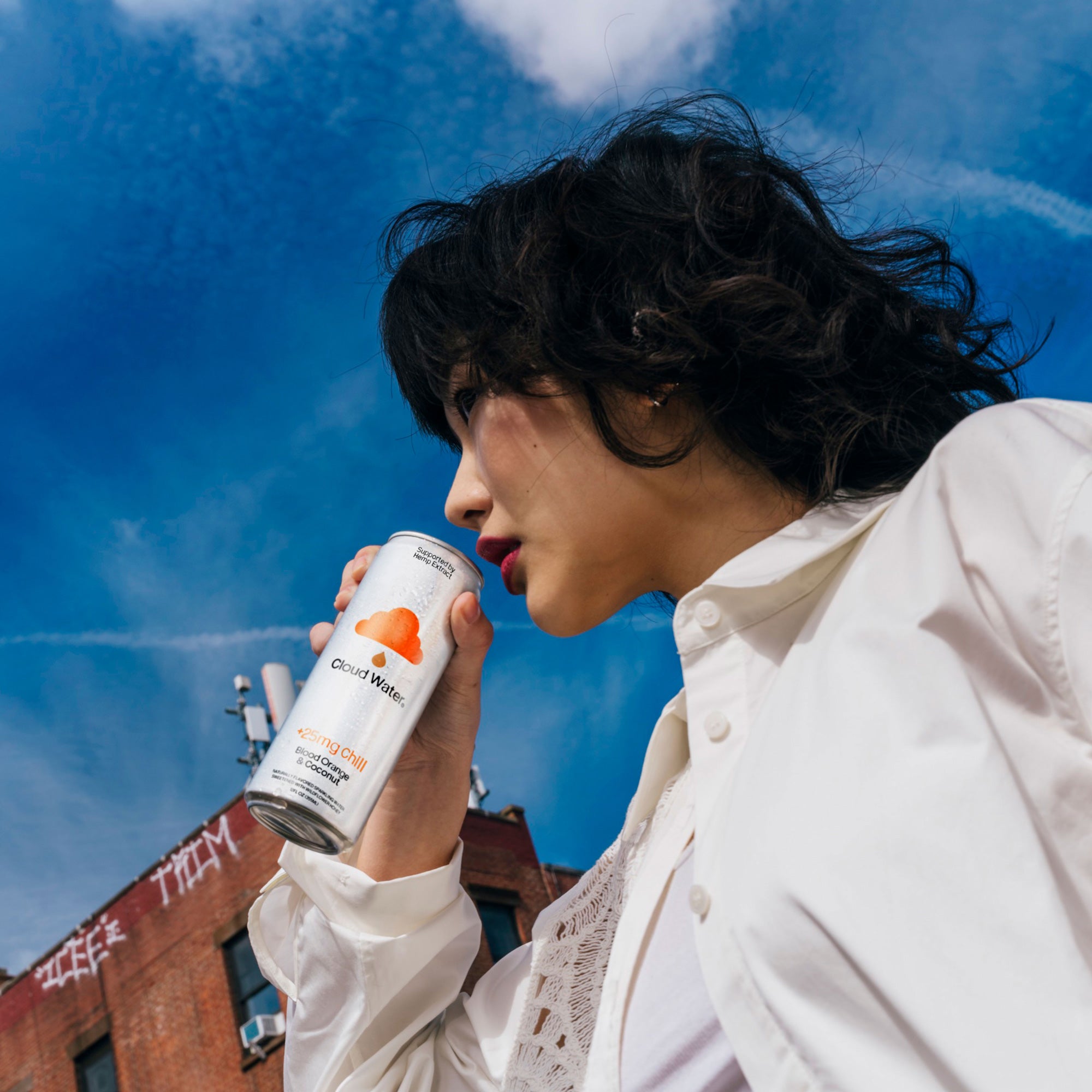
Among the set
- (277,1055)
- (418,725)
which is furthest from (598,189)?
(277,1055)

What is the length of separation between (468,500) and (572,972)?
0.79m

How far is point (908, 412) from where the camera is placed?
156 cm

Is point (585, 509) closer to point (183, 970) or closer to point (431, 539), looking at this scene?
point (431, 539)

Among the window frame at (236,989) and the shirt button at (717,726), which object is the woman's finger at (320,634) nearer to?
the shirt button at (717,726)

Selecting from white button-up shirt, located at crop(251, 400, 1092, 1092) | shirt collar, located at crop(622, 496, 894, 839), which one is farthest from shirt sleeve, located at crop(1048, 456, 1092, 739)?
shirt collar, located at crop(622, 496, 894, 839)

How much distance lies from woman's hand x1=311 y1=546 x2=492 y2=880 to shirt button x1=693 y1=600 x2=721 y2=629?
461mm

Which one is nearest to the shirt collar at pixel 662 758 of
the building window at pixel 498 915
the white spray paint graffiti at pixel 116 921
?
the building window at pixel 498 915

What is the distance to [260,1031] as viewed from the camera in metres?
11.0

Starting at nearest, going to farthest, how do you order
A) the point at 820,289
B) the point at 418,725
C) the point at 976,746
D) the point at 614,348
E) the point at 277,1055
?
the point at 976,746
the point at 614,348
the point at 820,289
the point at 418,725
the point at 277,1055

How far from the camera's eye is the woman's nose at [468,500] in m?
1.59

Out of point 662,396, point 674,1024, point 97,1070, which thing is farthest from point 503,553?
point 97,1070

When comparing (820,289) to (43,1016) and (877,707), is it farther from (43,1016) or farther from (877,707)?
(43,1016)

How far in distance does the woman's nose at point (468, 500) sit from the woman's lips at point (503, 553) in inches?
1.5

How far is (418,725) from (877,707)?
108 cm
